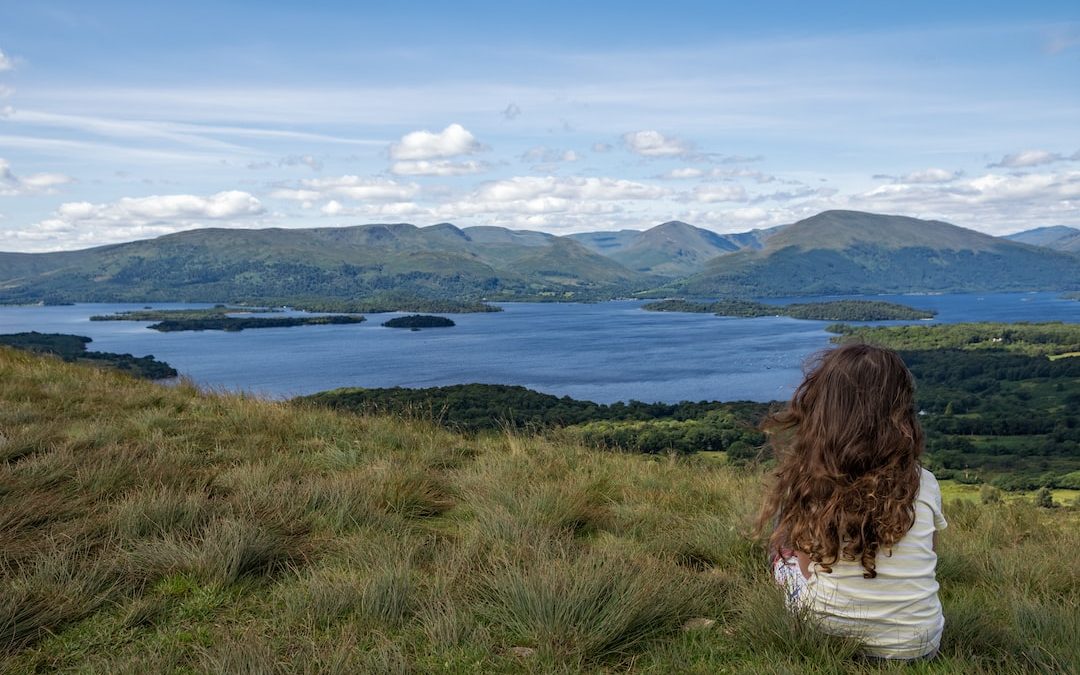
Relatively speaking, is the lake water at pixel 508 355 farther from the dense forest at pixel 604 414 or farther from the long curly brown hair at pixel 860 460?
the long curly brown hair at pixel 860 460

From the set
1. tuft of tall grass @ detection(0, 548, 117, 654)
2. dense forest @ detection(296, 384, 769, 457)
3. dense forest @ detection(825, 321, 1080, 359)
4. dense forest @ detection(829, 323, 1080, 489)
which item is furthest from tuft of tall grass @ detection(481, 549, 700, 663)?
dense forest @ detection(825, 321, 1080, 359)

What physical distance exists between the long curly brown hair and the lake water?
4415cm

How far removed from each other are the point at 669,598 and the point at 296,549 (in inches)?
98.5

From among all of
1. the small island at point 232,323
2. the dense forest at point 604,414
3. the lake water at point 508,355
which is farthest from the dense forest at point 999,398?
the small island at point 232,323

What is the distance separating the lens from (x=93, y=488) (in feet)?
18.5

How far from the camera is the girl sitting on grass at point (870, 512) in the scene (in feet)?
10.7

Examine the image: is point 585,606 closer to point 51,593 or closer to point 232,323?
point 51,593

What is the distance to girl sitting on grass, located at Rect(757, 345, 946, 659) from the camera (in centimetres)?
326

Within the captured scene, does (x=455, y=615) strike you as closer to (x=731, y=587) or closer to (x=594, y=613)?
(x=594, y=613)

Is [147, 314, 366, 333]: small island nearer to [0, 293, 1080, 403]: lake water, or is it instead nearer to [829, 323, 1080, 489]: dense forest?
[0, 293, 1080, 403]: lake water

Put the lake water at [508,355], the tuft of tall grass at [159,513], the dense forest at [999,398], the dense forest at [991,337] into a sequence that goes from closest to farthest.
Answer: the tuft of tall grass at [159,513], the dense forest at [999,398], the lake water at [508,355], the dense forest at [991,337]

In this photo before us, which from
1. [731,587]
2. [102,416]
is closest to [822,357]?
[731,587]

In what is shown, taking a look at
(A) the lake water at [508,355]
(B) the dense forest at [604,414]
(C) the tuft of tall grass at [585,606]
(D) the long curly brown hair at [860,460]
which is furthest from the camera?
(A) the lake water at [508,355]

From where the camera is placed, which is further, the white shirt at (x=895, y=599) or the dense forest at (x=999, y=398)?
the dense forest at (x=999, y=398)
